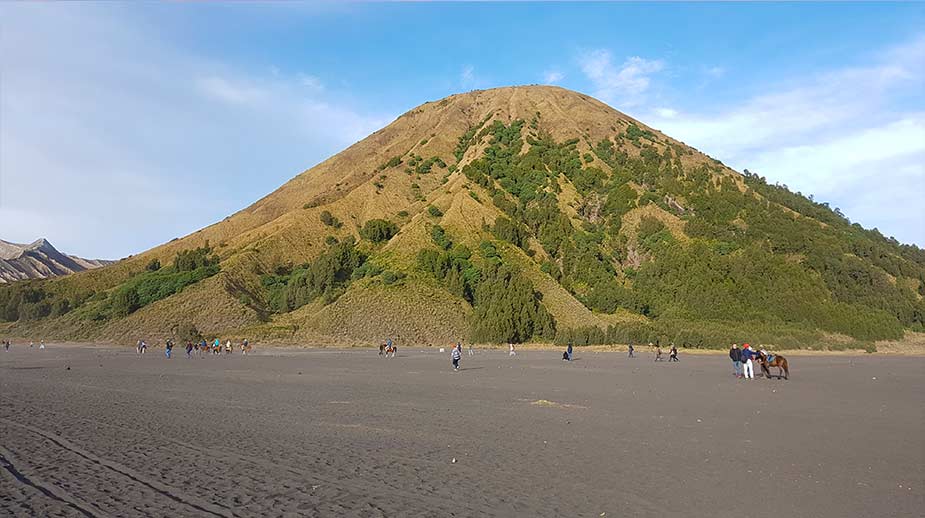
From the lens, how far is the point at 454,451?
1123 centimetres

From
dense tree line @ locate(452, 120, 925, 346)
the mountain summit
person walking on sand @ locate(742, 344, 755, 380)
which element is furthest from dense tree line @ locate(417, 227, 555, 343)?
person walking on sand @ locate(742, 344, 755, 380)

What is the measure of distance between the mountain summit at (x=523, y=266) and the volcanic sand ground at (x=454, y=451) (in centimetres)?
4040

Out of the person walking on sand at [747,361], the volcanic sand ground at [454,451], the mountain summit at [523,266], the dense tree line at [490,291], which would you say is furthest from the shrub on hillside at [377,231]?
the person walking on sand at [747,361]

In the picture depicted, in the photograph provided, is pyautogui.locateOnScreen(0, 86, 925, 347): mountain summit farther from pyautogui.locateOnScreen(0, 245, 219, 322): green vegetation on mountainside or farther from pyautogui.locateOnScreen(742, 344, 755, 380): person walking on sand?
pyautogui.locateOnScreen(742, 344, 755, 380): person walking on sand

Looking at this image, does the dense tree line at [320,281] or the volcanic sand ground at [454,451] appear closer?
the volcanic sand ground at [454,451]

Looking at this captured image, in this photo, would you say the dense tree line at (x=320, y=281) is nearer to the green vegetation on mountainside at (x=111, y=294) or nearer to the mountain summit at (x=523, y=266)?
the mountain summit at (x=523, y=266)

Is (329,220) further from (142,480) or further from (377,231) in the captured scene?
(142,480)

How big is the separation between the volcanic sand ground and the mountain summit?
4040 cm

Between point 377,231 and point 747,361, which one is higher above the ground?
point 377,231

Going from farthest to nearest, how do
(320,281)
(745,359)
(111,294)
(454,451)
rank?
(111,294) → (320,281) → (745,359) → (454,451)

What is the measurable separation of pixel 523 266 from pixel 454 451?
202 feet

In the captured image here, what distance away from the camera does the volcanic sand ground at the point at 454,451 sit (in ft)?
25.5

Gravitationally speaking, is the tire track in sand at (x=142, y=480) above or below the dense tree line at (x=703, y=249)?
below

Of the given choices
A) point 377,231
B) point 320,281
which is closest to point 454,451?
point 320,281
